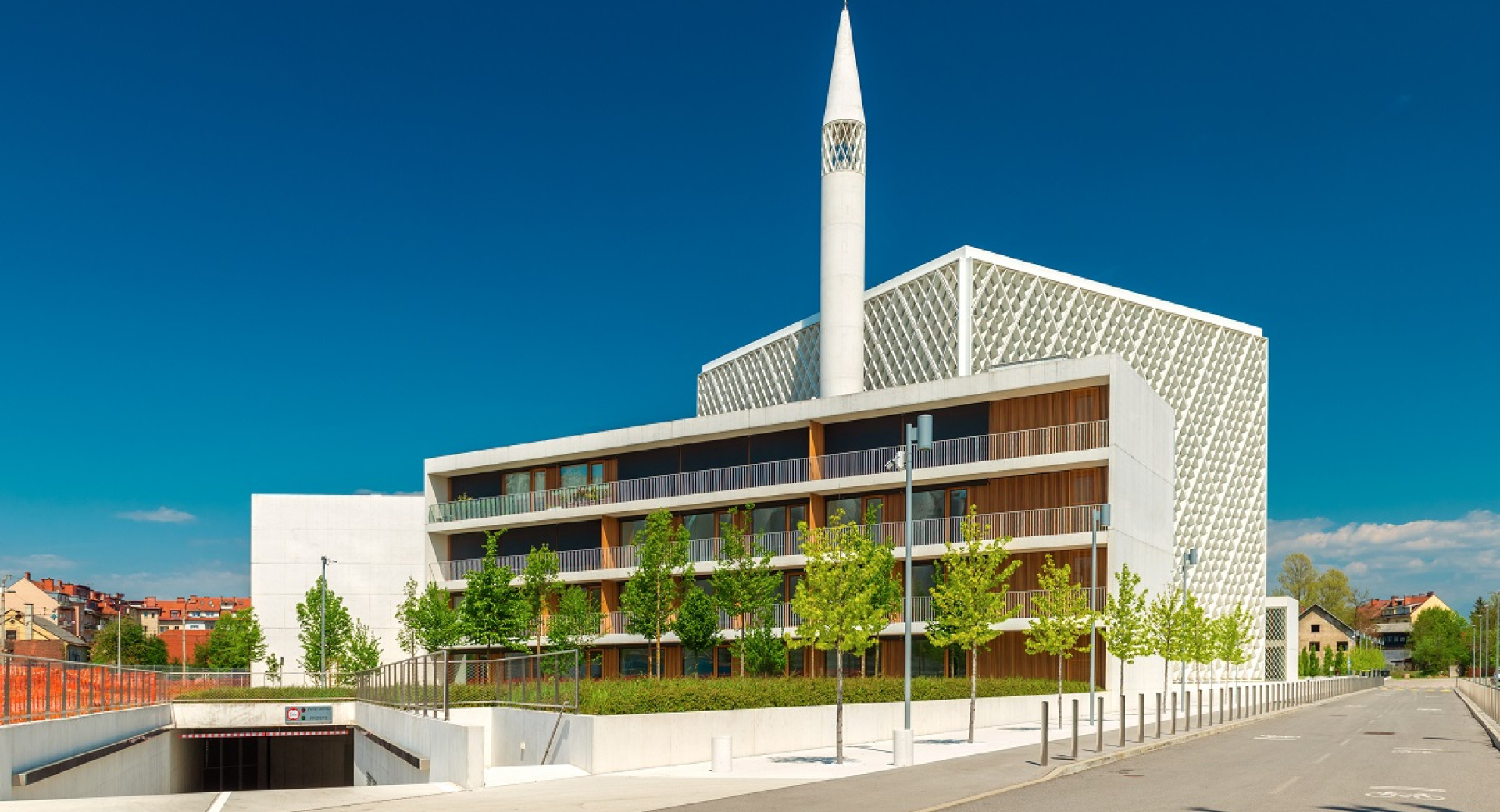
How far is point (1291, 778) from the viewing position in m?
21.6

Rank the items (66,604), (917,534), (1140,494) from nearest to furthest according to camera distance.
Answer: (1140,494)
(917,534)
(66,604)

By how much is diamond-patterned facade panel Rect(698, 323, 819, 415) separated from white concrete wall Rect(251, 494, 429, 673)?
1922 cm

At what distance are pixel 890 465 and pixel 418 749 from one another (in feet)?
69.4

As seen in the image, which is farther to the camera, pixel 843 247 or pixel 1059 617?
pixel 843 247

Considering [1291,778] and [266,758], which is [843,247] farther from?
[1291,778]

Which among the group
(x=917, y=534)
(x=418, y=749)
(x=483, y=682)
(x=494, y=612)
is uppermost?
(x=917, y=534)

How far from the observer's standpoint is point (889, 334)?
74438 mm

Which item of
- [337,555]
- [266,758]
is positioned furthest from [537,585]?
[337,555]

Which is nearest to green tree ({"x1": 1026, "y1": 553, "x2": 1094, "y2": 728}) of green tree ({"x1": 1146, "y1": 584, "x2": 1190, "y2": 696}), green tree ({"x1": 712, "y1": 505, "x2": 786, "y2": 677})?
green tree ({"x1": 1146, "y1": 584, "x2": 1190, "y2": 696})

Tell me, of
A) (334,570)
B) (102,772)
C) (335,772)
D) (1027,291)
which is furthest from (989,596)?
(334,570)

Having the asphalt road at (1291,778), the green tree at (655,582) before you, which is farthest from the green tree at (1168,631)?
the green tree at (655,582)

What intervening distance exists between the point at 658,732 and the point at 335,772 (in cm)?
2968

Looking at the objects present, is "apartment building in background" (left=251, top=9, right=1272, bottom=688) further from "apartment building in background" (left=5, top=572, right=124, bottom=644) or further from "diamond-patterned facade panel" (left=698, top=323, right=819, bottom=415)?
"apartment building in background" (left=5, top=572, right=124, bottom=644)

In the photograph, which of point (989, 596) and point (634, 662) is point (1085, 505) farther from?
point (634, 662)
